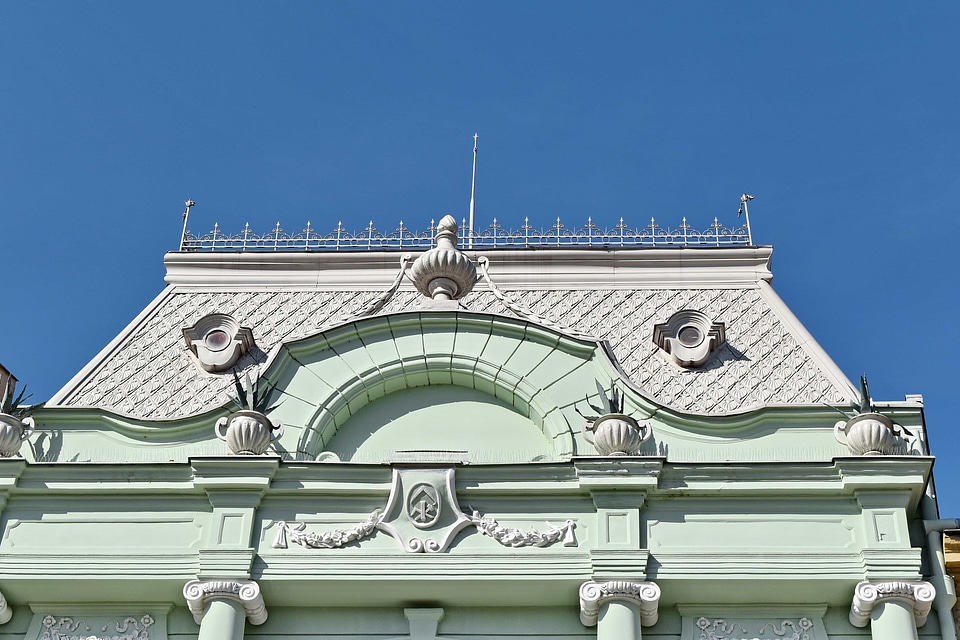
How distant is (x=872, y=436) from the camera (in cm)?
1659

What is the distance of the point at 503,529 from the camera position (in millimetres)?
16484

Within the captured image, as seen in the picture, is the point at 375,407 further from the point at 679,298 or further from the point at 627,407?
the point at 679,298

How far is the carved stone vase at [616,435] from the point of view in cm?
1673

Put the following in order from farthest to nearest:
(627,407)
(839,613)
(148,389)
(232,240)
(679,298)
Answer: (232,240)
(679,298)
(148,389)
(627,407)
(839,613)

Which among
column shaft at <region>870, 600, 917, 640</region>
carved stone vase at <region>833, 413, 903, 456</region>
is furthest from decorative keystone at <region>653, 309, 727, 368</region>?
column shaft at <region>870, 600, 917, 640</region>

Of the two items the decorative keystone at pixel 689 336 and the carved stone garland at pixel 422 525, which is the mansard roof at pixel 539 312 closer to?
the decorative keystone at pixel 689 336

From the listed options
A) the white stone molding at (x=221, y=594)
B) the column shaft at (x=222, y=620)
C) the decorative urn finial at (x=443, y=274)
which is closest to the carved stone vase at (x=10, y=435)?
the white stone molding at (x=221, y=594)

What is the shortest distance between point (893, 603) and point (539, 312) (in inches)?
266

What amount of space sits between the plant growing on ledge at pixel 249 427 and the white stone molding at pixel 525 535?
2594 mm

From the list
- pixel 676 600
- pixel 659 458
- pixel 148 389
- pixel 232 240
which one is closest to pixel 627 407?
pixel 659 458

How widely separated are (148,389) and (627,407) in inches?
248

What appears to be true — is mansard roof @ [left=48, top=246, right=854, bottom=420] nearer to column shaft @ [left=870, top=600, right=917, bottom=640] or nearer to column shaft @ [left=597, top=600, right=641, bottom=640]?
column shaft @ [left=597, top=600, right=641, bottom=640]

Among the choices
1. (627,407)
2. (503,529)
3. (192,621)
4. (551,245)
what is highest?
(551,245)

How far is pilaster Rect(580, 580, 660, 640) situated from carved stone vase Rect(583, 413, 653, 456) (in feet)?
5.11
